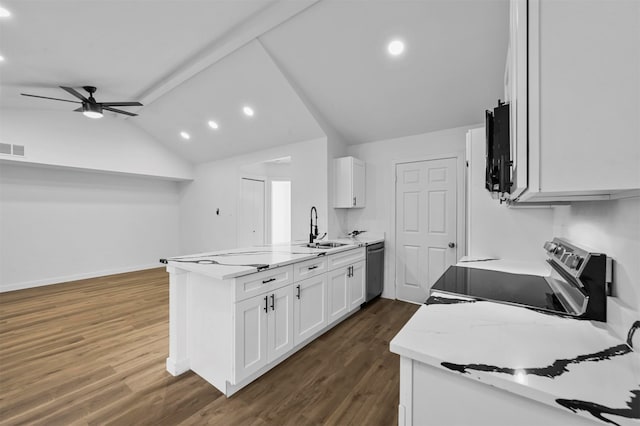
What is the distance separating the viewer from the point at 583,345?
85 centimetres

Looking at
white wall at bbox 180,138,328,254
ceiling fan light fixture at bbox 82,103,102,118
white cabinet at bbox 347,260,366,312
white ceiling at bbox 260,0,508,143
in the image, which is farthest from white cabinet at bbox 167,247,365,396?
ceiling fan light fixture at bbox 82,103,102,118

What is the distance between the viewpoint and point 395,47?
8.75ft

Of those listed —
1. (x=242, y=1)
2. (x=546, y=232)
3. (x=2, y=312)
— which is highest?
(x=242, y=1)

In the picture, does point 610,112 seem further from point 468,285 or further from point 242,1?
point 242,1

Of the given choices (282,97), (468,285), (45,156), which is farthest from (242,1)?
(45,156)

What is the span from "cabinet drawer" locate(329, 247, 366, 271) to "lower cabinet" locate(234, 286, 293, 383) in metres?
0.73

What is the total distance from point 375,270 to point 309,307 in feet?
5.18

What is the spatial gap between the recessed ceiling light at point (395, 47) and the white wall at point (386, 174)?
138 cm

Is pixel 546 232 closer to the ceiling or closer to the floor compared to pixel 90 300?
closer to the ceiling

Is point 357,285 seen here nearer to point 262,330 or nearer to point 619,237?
point 262,330

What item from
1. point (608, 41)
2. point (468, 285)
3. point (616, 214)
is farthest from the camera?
point (468, 285)

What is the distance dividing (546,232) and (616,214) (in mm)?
1396

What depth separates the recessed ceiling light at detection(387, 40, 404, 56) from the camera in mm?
2622

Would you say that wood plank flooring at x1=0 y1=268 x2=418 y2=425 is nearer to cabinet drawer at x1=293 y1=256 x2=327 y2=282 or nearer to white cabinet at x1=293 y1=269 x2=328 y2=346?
white cabinet at x1=293 y1=269 x2=328 y2=346
